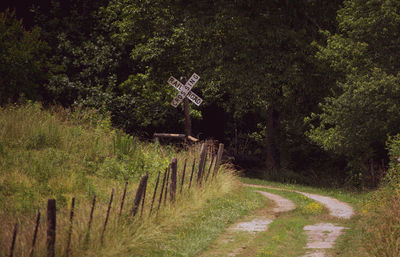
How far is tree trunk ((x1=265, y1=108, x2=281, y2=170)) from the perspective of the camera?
28.0m

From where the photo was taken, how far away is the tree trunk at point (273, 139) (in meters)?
28.0

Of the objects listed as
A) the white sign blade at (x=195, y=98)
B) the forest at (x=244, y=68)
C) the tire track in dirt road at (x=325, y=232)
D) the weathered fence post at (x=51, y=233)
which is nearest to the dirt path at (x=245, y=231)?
the tire track in dirt road at (x=325, y=232)

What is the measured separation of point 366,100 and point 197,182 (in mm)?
8430

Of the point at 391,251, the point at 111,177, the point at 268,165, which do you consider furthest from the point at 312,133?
the point at 391,251

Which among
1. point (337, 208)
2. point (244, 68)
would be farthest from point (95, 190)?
point (244, 68)

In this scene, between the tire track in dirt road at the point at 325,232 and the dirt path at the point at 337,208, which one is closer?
the tire track in dirt road at the point at 325,232

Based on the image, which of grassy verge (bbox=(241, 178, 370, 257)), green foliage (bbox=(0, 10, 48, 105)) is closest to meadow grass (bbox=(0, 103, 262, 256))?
grassy verge (bbox=(241, 178, 370, 257))

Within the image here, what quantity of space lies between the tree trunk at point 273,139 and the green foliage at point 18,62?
11.6m

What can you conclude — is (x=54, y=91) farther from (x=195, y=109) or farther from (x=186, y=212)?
(x=186, y=212)

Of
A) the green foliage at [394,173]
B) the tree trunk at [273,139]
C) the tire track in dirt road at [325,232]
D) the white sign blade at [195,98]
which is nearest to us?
the tire track in dirt road at [325,232]

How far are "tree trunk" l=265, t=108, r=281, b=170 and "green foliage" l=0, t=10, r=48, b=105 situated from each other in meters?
11.6

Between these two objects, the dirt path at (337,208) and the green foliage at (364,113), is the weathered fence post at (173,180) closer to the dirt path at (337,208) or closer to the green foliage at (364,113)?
the dirt path at (337,208)

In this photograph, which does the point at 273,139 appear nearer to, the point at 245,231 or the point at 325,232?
the point at 325,232

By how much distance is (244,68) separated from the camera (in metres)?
25.0
